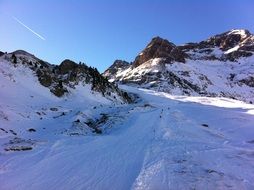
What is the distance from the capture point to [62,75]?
52.5 meters

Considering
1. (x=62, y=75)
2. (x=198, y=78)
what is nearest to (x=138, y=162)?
(x=62, y=75)

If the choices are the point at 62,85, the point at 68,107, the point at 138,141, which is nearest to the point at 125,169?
the point at 138,141

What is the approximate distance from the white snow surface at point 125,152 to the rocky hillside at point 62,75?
400 inches

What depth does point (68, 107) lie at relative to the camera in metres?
38.1

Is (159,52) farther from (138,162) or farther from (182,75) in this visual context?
(138,162)

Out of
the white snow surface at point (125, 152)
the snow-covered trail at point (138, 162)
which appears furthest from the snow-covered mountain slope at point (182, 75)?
the snow-covered trail at point (138, 162)

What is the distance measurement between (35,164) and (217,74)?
540ft

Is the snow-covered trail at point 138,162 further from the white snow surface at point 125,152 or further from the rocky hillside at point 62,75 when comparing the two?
the rocky hillside at point 62,75

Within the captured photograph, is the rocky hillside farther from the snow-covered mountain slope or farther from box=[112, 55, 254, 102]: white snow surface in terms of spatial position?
the snow-covered mountain slope

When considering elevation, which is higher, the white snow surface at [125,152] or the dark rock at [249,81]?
the dark rock at [249,81]

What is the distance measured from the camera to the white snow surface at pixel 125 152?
13008 mm

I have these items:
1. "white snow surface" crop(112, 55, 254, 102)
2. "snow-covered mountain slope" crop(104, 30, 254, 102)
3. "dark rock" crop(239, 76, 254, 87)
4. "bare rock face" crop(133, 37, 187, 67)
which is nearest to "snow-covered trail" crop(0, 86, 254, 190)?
"white snow surface" crop(112, 55, 254, 102)

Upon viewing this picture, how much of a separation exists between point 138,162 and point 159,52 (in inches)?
6171

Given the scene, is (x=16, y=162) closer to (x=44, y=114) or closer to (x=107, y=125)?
(x=107, y=125)
